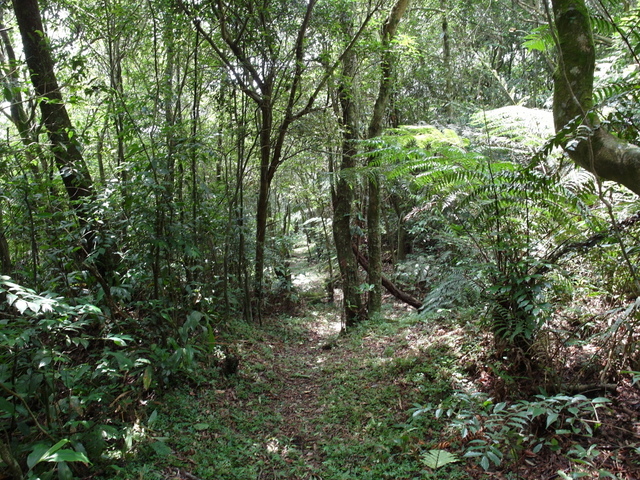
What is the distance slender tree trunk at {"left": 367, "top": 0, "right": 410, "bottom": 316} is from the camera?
7.25 meters

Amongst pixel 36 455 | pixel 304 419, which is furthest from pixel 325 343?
pixel 36 455

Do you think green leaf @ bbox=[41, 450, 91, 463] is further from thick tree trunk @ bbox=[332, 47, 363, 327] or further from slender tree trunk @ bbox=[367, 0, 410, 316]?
thick tree trunk @ bbox=[332, 47, 363, 327]

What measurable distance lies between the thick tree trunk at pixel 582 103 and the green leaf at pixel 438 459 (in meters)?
2.12

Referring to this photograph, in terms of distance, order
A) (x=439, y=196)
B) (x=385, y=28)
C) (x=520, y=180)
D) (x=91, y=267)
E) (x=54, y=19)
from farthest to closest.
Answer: (x=385, y=28) → (x=54, y=19) → (x=439, y=196) → (x=91, y=267) → (x=520, y=180)

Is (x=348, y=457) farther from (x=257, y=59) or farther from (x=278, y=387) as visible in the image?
(x=257, y=59)

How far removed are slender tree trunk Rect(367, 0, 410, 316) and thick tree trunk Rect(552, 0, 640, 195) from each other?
4059mm

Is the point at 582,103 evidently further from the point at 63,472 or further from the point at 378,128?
the point at 378,128

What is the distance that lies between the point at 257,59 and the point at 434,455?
647cm

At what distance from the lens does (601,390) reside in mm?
3016

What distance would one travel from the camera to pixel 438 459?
106 inches

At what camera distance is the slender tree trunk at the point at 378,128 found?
7.25m

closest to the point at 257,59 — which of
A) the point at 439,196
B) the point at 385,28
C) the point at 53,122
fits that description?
the point at 385,28

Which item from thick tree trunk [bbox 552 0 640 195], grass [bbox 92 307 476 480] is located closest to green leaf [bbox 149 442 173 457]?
grass [bbox 92 307 476 480]

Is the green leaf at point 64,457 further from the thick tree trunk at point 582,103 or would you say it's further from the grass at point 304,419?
the thick tree trunk at point 582,103
